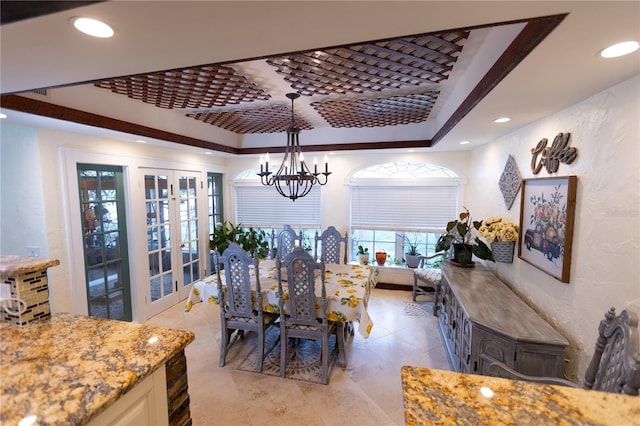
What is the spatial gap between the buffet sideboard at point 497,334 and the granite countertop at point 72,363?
6.26ft

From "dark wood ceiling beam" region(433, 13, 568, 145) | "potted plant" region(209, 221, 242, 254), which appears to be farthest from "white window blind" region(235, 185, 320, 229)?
"dark wood ceiling beam" region(433, 13, 568, 145)

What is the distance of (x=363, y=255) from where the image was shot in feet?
15.6

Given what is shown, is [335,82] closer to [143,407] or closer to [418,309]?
[143,407]

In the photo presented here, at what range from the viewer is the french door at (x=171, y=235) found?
367cm

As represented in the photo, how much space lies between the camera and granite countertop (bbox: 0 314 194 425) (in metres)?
0.90

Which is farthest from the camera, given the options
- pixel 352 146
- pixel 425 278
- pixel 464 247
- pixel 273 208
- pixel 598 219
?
pixel 273 208

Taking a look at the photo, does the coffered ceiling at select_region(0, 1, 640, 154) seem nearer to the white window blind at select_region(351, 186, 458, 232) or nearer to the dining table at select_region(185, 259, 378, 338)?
the white window blind at select_region(351, 186, 458, 232)

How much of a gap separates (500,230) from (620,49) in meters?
1.73

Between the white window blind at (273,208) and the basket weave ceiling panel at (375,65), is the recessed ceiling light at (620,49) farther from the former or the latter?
the white window blind at (273,208)

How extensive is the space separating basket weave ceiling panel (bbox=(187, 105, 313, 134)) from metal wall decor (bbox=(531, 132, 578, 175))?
2363 millimetres

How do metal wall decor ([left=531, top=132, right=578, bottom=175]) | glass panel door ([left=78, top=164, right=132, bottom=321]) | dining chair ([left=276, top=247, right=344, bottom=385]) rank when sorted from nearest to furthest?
1. metal wall decor ([left=531, top=132, right=578, bottom=175])
2. dining chair ([left=276, top=247, right=344, bottom=385])
3. glass panel door ([left=78, top=164, right=132, bottom=321])

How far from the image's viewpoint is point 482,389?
106cm

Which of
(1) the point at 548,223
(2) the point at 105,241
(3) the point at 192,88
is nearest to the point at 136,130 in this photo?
(3) the point at 192,88

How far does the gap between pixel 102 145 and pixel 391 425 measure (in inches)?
145
